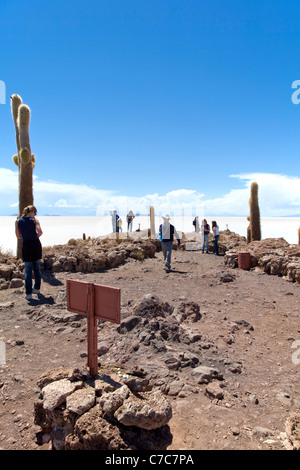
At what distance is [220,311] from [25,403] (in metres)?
4.10

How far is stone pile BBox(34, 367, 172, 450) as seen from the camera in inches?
100

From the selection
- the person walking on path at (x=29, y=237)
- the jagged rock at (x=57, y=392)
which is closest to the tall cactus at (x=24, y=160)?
the person walking on path at (x=29, y=237)

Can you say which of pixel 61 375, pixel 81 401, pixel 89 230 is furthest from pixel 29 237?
pixel 89 230

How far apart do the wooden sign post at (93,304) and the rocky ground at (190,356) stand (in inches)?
16.5

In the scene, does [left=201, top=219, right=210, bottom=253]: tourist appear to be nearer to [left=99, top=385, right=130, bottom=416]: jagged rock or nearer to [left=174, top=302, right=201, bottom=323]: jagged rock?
[left=174, top=302, right=201, bottom=323]: jagged rock

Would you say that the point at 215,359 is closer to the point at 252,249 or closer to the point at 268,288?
the point at 268,288

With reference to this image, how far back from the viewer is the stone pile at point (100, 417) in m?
2.54

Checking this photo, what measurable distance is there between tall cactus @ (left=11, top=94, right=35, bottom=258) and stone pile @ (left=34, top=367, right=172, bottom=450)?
825 centimetres

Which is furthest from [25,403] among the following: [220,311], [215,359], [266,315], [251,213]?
[251,213]

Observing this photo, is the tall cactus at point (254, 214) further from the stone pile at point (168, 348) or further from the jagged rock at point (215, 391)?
the jagged rock at point (215, 391)

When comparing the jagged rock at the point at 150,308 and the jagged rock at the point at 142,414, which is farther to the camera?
the jagged rock at the point at 150,308

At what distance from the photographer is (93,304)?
10.7 ft

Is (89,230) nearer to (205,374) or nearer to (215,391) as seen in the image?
(205,374)

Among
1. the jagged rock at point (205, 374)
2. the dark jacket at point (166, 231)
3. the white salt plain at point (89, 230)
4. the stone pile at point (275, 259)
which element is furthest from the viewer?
the white salt plain at point (89, 230)
